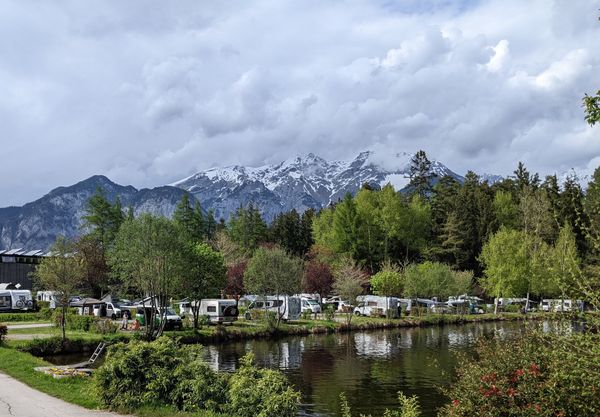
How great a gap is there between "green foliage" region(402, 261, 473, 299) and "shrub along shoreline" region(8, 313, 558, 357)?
4460mm

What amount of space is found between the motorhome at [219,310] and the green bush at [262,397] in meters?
37.3

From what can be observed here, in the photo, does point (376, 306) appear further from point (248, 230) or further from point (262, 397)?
point (262, 397)

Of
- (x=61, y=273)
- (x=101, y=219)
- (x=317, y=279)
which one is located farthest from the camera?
(x=101, y=219)

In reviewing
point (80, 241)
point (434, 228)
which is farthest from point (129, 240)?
point (434, 228)

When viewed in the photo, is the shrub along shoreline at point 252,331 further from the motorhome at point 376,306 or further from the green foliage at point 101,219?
the green foliage at point 101,219

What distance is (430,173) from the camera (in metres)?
111

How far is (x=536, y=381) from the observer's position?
10.4 m

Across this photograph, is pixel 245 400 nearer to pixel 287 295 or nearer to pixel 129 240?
pixel 129 240

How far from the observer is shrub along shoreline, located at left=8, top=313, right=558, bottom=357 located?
33406 mm

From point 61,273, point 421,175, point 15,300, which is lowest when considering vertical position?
point 15,300

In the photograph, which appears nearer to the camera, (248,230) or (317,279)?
(317,279)

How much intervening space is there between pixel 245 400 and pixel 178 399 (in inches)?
90.1

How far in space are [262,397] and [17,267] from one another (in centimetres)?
7249

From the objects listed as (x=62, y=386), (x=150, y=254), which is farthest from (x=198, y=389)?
(x=150, y=254)
